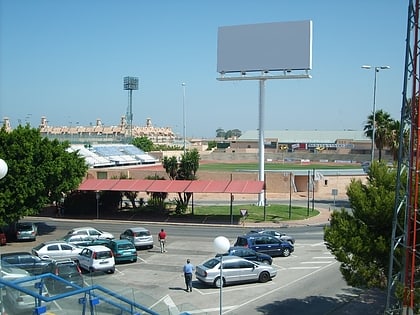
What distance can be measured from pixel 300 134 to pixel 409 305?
160m

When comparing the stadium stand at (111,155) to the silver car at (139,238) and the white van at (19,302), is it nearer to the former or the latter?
the silver car at (139,238)

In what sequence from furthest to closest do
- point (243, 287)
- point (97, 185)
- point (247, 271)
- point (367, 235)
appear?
Result: 1. point (97, 185)
2. point (247, 271)
3. point (243, 287)
4. point (367, 235)

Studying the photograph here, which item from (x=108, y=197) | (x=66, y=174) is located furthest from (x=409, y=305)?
(x=108, y=197)

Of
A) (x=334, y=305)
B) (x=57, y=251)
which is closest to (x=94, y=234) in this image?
(x=57, y=251)

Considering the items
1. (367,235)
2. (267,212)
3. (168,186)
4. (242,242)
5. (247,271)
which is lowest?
(267,212)

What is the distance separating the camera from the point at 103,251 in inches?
944

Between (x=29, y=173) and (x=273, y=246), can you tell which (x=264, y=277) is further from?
(x=29, y=173)

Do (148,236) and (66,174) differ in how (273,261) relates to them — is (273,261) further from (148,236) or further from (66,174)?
(66,174)

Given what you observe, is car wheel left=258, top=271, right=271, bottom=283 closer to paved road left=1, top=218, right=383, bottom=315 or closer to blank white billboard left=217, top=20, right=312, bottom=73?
paved road left=1, top=218, right=383, bottom=315

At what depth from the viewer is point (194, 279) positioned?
2339cm

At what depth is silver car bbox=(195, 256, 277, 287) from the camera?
21.4m

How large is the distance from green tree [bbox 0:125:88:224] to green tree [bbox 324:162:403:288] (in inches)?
827

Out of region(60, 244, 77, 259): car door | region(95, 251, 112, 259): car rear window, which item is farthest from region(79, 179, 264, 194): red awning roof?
region(95, 251, 112, 259): car rear window

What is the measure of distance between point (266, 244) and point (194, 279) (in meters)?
5.91
